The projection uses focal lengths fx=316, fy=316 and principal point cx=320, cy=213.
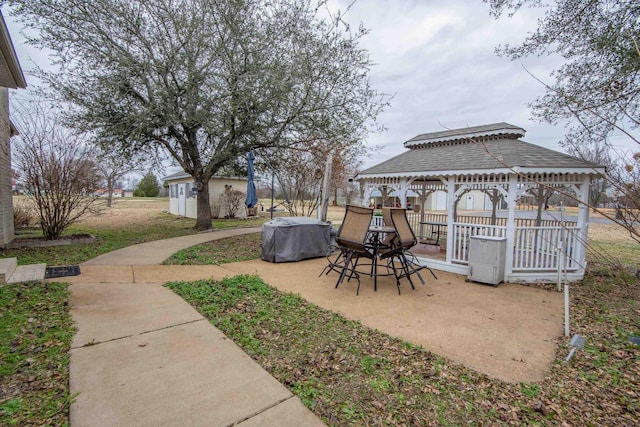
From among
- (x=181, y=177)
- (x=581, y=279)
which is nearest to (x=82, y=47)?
(x=181, y=177)

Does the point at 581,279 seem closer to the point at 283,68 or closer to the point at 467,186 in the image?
the point at 467,186

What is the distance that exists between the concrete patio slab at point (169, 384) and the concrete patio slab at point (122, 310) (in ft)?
0.89

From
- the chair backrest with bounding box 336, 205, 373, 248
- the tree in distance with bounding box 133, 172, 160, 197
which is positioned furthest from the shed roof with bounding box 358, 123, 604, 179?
the tree in distance with bounding box 133, 172, 160, 197

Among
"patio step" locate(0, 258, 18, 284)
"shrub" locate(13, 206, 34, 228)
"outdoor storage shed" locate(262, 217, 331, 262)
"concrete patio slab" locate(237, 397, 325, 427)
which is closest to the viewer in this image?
"concrete patio slab" locate(237, 397, 325, 427)

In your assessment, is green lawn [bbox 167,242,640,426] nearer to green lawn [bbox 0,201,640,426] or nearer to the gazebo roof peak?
green lawn [bbox 0,201,640,426]

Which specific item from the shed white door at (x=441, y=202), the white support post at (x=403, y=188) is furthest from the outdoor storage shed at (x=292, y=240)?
the shed white door at (x=441, y=202)

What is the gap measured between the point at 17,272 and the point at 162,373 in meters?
4.32

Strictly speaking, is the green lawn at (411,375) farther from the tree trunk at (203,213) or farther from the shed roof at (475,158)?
the tree trunk at (203,213)

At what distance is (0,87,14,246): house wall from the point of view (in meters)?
7.66

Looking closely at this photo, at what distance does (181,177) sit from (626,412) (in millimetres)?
20720

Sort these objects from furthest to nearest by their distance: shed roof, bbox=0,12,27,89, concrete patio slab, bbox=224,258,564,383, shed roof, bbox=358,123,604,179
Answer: shed roof, bbox=358,123,604,179, shed roof, bbox=0,12,27,89, concrete patio slab, bbox=224,258,564,383

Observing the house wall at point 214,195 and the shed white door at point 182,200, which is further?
the shed white door at point 182,200

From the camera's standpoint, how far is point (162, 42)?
8797 mm

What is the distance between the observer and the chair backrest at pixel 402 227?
5634 millimetres
